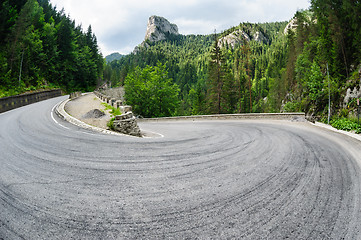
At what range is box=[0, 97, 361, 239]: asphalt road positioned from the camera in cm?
231

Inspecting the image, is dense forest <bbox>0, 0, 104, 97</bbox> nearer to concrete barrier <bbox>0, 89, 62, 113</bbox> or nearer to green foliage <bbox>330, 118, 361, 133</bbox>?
concrete barrier <bbox>0, 89, 62, 113</bbox>

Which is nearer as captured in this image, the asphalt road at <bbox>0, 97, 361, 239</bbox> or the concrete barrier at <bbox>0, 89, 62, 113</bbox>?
the asphalt road at <bbox>0, 97, 361, 239</bbox>

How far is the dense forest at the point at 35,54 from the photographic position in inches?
1057

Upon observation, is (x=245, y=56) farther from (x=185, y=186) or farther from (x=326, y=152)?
(x=185, y=186)

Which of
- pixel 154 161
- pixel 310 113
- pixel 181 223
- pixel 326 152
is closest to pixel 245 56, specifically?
pixel 310 113

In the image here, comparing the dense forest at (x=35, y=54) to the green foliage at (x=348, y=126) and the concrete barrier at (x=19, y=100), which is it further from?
the green foliage at (x=348, y=126)

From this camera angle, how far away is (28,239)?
2.12 metres

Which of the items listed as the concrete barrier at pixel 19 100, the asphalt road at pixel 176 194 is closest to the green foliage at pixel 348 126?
the asphalt road at pixel 176 194

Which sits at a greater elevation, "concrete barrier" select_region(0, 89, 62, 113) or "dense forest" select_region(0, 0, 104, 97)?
"dense forest" select_region(0, 0, 104, 97)

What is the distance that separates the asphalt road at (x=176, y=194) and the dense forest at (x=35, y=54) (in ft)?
87.0

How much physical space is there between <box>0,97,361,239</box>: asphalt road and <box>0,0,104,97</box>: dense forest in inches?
1044

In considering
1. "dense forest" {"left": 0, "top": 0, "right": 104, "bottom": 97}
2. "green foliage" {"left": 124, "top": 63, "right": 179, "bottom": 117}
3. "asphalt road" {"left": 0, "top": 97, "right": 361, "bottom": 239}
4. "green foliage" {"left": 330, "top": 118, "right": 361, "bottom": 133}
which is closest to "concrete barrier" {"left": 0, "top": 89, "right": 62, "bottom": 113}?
"dense forest" {"left": 0, "top": 0, "right": 104, "bottom": 97}

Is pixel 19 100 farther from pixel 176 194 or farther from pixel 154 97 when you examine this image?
pixel 176 194

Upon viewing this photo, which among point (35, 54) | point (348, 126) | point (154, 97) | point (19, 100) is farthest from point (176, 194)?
point (35, 54)
